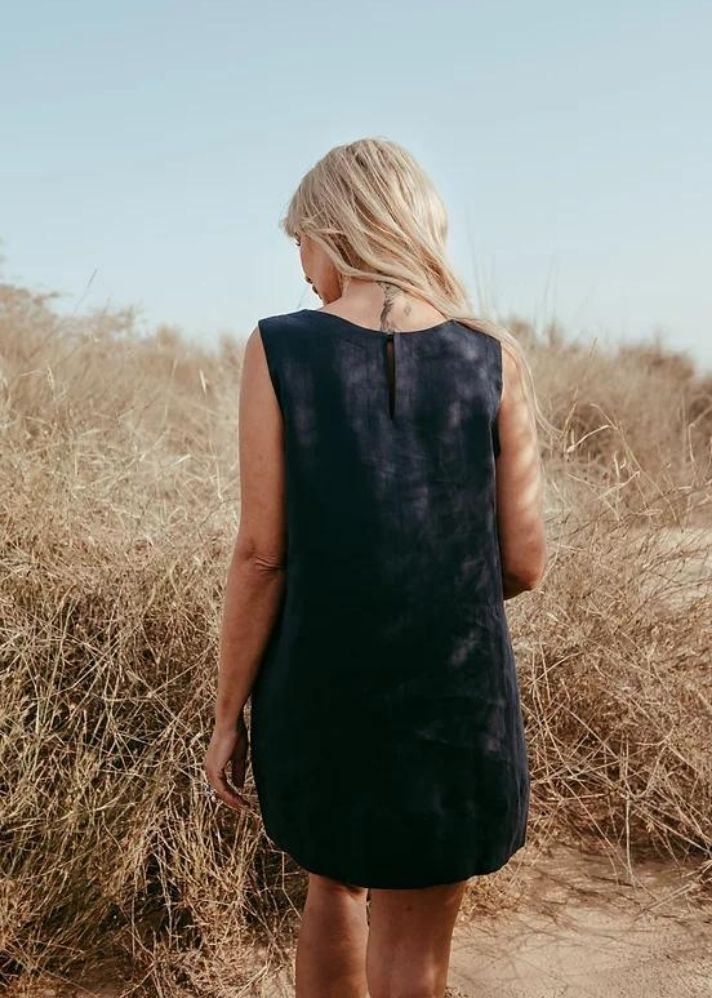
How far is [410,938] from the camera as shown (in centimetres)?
156

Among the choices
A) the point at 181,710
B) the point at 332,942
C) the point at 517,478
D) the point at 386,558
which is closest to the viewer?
the point at 386,558

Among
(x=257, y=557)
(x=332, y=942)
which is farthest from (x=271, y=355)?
(x=332, y=942)

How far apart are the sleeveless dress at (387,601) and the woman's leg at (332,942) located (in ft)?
0.47

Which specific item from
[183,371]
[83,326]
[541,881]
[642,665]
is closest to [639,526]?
[642,665]

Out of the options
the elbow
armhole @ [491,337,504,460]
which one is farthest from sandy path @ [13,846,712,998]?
armhole @ [491,337,504,460]

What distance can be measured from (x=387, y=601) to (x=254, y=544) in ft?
0.69

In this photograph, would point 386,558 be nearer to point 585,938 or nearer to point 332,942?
point 332,942

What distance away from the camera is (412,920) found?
1553 millimetres

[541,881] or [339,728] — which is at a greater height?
[339,728]

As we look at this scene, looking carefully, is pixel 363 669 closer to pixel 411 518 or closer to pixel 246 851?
pixel 411 518

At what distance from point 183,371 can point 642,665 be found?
6.62 meters

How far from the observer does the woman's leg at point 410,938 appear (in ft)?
5.06

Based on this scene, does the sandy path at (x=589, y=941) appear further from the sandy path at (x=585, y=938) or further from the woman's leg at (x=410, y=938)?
the woman's leg at (x=410, y=938)

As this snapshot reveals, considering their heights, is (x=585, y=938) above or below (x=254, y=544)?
below
